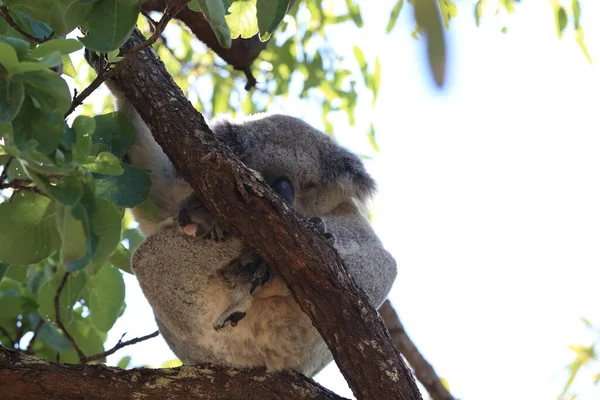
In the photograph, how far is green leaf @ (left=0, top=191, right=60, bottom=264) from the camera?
1.65 meters

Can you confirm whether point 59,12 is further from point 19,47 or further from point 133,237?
point 133,237

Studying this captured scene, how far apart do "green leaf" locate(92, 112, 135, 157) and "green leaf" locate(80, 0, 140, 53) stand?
814mm

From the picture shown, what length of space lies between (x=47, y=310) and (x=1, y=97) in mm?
1722

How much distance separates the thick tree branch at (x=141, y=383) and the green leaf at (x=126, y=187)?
27.7 inches

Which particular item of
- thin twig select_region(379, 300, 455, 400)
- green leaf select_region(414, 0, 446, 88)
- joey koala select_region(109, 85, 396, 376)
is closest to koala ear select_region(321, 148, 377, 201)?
joey koala select_region(109, 85, 396, 376)

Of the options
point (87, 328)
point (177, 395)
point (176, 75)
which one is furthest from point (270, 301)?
point (176, 75)

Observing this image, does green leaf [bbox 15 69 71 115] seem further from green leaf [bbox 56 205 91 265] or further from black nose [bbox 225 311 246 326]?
black nose [bbox 225 311 246 326]

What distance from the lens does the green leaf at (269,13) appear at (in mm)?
1684

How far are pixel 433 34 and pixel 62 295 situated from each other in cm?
262

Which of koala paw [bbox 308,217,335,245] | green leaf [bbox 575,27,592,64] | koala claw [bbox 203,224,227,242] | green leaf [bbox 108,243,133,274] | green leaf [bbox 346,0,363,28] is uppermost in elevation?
green leaf [bbox 346,0,363,28]

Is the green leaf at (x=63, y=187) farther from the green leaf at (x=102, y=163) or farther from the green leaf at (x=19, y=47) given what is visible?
the green leaf at (x=19, y=47)

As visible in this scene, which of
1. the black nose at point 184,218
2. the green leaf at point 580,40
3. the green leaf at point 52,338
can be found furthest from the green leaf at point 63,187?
the green leaf at point 580,40

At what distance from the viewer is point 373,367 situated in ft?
7.47

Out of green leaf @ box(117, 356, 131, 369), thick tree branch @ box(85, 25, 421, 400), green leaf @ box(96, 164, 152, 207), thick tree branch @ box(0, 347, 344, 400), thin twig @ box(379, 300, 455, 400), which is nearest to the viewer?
green leaf @ box(96, 164, 152, 207)
